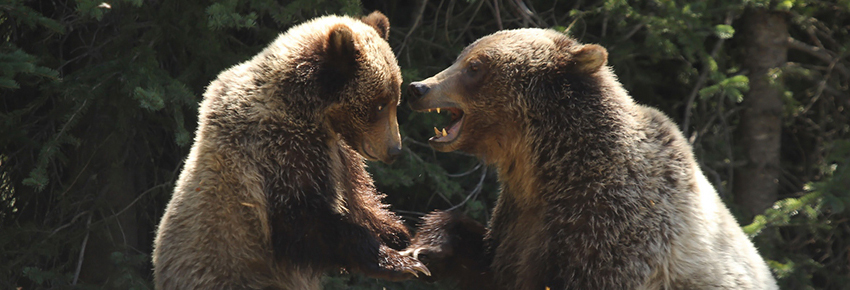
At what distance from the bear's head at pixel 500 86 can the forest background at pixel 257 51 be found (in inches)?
43.0

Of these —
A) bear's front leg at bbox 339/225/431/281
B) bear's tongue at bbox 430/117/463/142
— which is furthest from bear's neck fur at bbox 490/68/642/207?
bear's front leg at bbox 339/225/431/281

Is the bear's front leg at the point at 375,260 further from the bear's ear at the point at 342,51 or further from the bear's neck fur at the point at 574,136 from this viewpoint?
the bear's ear at the point at 342,51

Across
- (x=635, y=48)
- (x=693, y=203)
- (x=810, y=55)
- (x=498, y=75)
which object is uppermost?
(x=498, y=75)

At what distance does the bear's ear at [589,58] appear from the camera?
368 cm

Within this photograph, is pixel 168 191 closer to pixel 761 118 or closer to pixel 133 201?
pixel 133 201

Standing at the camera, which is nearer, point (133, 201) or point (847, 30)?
point (133, 201)

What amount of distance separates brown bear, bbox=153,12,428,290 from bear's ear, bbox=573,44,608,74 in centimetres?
90

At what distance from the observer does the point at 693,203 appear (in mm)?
3617

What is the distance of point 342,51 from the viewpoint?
12.5 ft

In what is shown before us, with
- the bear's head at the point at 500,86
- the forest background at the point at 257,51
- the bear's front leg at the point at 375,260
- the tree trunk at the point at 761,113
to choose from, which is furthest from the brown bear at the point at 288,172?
the tree trunk at the point at 761,113

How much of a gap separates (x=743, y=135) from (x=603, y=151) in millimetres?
4006

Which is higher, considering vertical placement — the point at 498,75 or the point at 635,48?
the point at 498,75

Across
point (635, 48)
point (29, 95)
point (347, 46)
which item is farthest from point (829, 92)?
point (29, 95)

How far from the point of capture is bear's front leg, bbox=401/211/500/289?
158 inches
